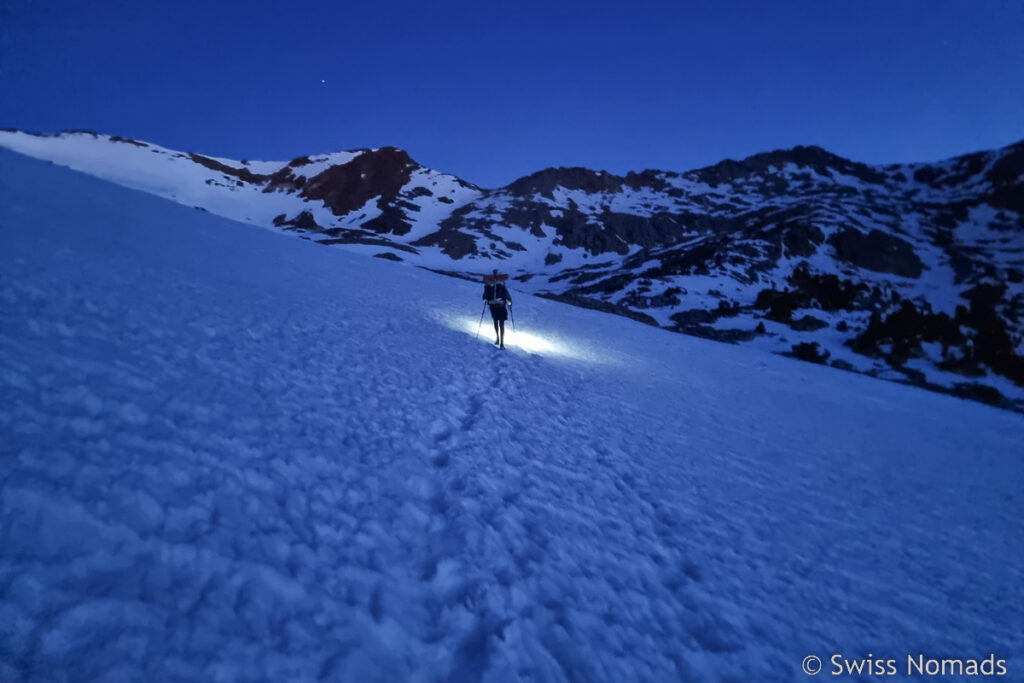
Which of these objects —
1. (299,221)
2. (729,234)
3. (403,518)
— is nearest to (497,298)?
(403,518)

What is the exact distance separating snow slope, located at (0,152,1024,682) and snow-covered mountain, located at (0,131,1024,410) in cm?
3601

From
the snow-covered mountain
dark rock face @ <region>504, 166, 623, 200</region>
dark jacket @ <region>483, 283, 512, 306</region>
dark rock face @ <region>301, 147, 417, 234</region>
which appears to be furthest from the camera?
dark rock face @ <region>504, 166, 623, 200</region>

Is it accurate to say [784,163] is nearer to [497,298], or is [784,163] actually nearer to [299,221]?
[299,221]

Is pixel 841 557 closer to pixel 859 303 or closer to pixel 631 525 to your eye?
pixel 631 525

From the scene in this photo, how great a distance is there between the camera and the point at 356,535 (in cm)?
420

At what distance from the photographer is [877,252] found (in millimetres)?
85250

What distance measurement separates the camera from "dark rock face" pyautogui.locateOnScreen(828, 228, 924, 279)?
3287 inches

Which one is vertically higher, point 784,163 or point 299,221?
point 784,163

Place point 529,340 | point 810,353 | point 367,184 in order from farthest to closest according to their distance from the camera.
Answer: point 367,184 < point 810,353 < point 529,340

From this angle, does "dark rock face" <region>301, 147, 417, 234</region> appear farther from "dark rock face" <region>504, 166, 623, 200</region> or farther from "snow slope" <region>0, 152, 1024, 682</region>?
"snow slope" <region>0, 152, 1024, 682</region>

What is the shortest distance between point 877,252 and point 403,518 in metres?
111

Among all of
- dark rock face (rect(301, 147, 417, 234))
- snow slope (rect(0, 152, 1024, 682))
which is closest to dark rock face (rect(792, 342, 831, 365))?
snow slope (rect(0, 152, 1024, 682))

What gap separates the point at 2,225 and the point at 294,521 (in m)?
15.0

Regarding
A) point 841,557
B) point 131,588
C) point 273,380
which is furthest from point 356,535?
point 841,557
